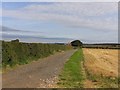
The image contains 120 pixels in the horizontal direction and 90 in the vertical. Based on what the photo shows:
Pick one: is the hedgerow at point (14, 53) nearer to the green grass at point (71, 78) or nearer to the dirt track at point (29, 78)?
the dirt track at point (29, 78)

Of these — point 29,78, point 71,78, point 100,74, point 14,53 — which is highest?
point 14,53

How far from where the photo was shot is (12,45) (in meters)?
27.8

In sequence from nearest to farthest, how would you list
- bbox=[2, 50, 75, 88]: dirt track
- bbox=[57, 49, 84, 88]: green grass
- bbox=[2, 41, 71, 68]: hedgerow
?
bbox=[2, 50, 75, 88]: dirt track < bbox=[57, 49, 84, 88]: green grass < bbox=[2, 41, 71, 68]: hedgerow

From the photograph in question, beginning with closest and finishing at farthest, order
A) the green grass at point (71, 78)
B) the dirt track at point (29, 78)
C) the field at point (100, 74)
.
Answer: the dirt track at point (29, 78) < the green grass at point (71, 78) < the field at point (100, 74)

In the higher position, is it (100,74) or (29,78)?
(29,78)

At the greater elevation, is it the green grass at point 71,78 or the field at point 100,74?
the green grass at point 71,78

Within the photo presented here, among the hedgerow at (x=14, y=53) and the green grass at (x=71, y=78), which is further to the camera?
the hedgerow at (x=14, y=53)

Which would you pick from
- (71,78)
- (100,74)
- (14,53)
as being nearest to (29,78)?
(71,78)

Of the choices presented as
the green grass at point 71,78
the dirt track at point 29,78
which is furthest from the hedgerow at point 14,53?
the green grass at point 71,78

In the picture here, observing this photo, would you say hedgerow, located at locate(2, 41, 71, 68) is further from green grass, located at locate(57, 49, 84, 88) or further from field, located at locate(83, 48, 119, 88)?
field, located at locate(83, 48, 119, 88)

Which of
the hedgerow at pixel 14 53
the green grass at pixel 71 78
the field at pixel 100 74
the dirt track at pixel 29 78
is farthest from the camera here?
the hedgerow at pixel 14 53

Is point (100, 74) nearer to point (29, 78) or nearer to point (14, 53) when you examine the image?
point (29, 78)

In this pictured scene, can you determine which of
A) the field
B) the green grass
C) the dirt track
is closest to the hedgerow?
the dirt track

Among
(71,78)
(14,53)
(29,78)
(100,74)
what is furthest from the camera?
(14,53)
